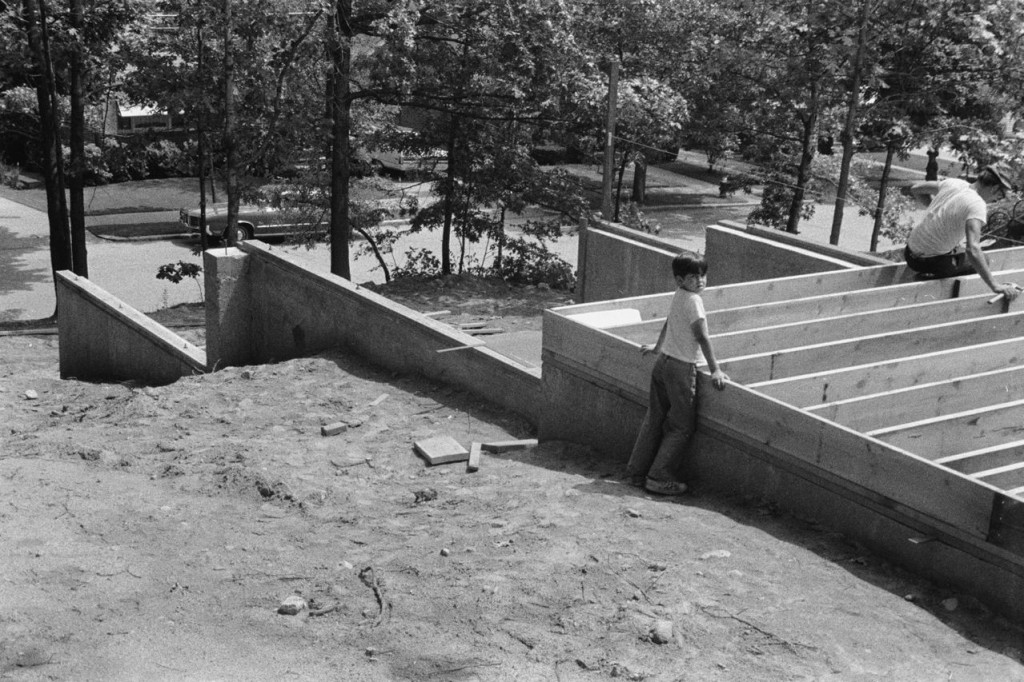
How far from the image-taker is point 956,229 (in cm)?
973

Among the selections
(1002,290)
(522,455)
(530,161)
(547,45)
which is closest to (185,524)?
(522,455)

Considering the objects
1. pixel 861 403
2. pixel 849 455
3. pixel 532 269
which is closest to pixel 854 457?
pixel 849 455

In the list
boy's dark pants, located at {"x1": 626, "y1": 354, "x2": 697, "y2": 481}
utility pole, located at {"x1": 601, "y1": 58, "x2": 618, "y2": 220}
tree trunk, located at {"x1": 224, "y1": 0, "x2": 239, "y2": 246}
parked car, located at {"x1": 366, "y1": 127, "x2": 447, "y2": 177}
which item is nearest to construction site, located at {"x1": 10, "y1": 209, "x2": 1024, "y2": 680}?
boy's dark pants, located at {"x1": 626, "y1": 354, "x2": 697, "y2": 481}

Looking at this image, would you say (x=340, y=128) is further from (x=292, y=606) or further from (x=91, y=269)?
(x=292, y=606)

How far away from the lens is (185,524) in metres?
7.70

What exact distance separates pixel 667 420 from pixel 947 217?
3.51 meters

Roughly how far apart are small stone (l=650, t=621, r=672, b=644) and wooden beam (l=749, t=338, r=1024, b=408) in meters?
2.22

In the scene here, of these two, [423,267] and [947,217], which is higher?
[947,217]

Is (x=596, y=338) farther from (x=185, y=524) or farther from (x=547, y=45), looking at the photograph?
(x=547, y=45)

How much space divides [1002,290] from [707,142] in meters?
15.3

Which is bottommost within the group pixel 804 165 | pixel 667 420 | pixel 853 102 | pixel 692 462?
pixel 692 462

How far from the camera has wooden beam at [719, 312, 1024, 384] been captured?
825 cm

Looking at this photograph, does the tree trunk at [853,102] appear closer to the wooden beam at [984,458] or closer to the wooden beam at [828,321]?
the wooden beam at [828,321]

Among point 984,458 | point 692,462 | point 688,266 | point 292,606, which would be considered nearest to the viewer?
point 292,606
